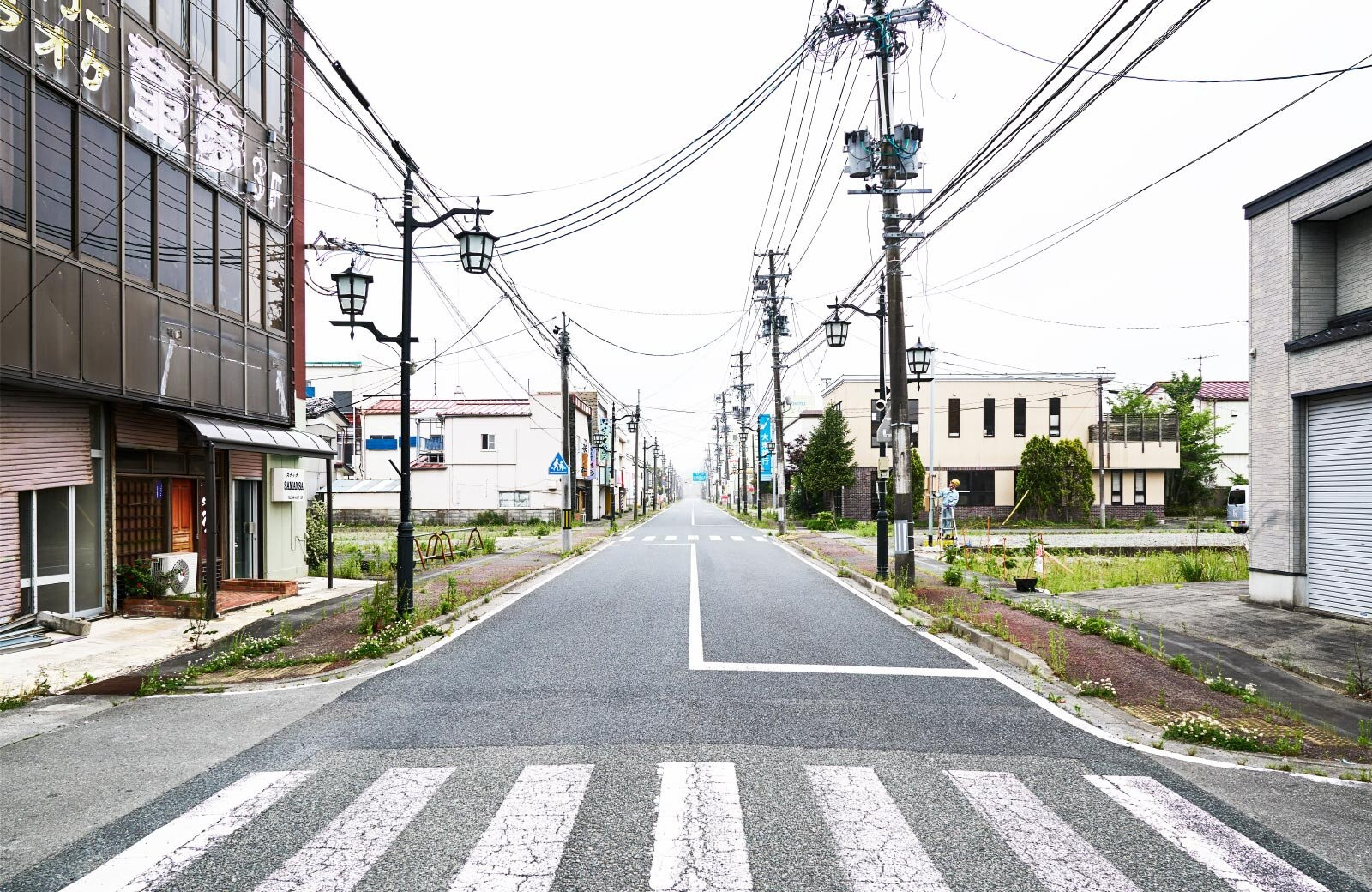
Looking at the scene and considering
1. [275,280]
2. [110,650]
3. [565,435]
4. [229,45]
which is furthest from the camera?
[565,435]

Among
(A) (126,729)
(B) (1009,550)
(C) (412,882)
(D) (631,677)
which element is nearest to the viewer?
(C) (412,882)

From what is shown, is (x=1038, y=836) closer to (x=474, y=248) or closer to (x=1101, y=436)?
(x=474, y=248)

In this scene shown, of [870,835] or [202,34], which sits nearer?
[870,835]

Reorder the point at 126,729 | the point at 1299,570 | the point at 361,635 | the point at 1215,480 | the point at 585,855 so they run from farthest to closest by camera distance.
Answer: the point at 1215,480 → the point at 1299,570 → the point at 361,635 → the point at 126,729 → the point at 585,855

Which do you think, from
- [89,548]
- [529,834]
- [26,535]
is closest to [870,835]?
[529,834]

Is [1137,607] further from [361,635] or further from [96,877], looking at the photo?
[96,877]

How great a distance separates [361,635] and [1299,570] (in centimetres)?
1453

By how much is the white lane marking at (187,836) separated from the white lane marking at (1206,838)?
5432 millimetres

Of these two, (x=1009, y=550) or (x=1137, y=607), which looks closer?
(x=1137, y=607)

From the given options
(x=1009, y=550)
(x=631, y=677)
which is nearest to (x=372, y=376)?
(x=1009, y=550)

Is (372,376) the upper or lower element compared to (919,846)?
upper

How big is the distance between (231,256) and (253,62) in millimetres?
4202

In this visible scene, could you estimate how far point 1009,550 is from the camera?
26.8 metres

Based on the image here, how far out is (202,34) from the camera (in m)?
14.8
